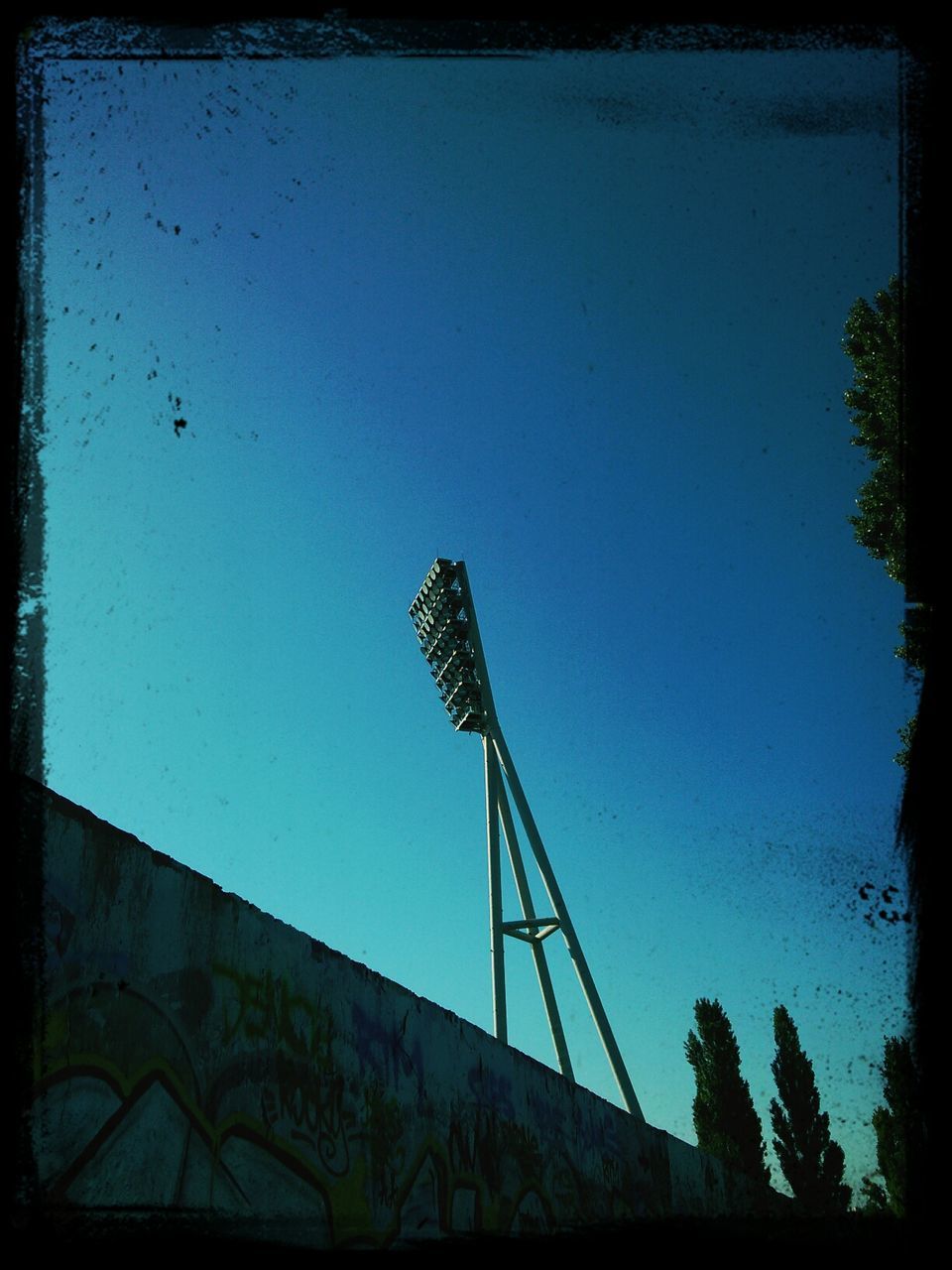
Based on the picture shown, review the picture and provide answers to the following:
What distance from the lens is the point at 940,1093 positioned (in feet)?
9.41

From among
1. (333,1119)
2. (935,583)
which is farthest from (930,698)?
(333,1119)

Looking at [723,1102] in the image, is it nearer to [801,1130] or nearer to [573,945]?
[801,1130]

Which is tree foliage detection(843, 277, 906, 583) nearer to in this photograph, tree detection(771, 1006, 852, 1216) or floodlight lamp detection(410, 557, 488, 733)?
floodlight lamp detection(410, 557, 488, 733)

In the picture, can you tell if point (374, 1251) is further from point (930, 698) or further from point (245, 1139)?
point (930, 698)

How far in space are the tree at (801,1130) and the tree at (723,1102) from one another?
1053 millimetres

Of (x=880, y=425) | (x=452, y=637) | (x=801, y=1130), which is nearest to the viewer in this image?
(x=880, y=425)

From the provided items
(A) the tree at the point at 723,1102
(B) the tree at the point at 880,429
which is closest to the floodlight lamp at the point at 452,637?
(B) the tree at the point at 880,429

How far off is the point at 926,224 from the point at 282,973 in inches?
194

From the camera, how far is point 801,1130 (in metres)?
34.3

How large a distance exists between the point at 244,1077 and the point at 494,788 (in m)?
13.0

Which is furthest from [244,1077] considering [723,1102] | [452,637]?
[723,1102]

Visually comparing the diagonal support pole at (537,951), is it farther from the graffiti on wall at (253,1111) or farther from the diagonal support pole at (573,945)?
the graffiti on wall at (253,1111)

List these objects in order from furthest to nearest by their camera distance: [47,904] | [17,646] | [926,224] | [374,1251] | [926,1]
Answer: [374,1251]
[47,904]
[926,224]
[17,646]
[926,1]

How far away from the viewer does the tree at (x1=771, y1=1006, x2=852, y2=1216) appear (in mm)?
33188
